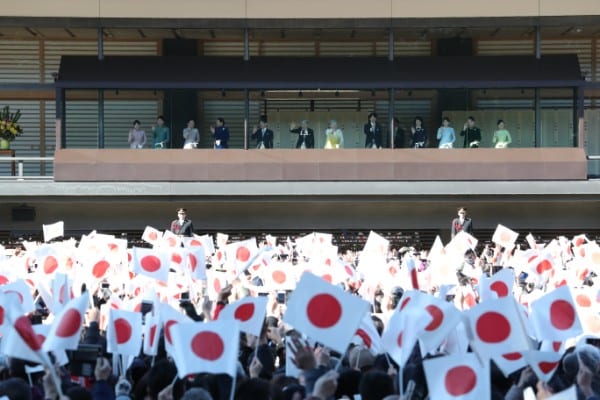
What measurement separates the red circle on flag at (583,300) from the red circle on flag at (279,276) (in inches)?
175

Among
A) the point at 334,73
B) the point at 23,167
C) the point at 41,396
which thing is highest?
the point at 334,73

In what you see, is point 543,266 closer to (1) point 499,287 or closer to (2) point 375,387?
(1) point 499,287

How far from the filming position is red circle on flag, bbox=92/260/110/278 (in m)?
16.5

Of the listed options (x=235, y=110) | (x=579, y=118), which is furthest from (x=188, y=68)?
(x=579, y=118)

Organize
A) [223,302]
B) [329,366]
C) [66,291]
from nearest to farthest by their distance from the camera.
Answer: [329,366], [66,291], [223,302]

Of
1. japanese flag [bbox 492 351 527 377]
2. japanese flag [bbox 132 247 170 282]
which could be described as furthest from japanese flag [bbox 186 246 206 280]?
japanese flag [bbox 492 351 527 377]

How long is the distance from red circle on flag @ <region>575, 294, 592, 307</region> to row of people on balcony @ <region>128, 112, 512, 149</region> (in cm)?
2157

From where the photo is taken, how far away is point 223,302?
13.0m

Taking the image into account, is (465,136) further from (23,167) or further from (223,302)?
(223,302)

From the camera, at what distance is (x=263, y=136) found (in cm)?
3481

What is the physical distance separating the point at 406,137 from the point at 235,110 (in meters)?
5.23

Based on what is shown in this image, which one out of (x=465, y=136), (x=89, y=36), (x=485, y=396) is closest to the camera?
(x=485, y=396)

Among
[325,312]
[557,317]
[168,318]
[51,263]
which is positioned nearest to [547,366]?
[557,317]

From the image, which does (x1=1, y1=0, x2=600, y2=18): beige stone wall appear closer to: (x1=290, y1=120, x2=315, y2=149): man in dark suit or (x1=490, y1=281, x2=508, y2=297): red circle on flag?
A: (x1=290, y1=120, x2=315, y2=149): man in dark suit
